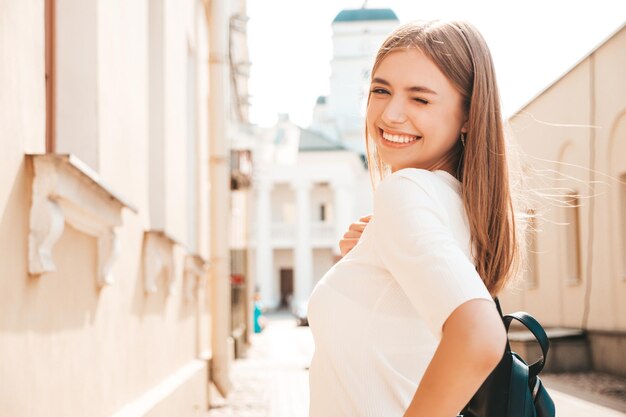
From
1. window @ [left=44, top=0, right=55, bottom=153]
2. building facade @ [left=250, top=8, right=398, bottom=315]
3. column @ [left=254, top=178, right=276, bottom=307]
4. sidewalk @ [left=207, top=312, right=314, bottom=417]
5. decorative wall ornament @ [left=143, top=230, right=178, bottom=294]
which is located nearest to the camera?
window @ [left=44, top=0, right=55, bottom=153]

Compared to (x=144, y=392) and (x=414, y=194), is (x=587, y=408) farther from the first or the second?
(x=414, y=194)

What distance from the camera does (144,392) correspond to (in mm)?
6555

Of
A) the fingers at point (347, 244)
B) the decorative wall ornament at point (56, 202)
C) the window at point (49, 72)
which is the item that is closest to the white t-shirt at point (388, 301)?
the fingers at point (347, 244)

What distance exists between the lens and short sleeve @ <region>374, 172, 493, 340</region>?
4.74ft

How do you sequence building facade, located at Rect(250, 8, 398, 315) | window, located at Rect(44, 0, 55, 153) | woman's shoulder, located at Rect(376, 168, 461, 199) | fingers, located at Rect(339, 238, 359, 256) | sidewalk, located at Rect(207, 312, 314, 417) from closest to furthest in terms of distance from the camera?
woman's shoulder, located at Rect(376, 168, 461, 199), fingers, located at Rect(339, 238, 359, 256), window, located at Rect(44, 0, 55, 153), sidewalk, located at Rect(207, 312, 314, 417), building facade, located at Rect(250, 8, 398, 315)

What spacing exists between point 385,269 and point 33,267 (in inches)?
78.8

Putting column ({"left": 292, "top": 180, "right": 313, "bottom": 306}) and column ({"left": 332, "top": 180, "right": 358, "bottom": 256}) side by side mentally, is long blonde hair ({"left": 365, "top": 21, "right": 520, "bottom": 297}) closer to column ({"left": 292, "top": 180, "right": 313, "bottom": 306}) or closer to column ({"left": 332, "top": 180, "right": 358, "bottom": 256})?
column ({"left": 332, "top": 180, "right": 358, "bottom": 256})

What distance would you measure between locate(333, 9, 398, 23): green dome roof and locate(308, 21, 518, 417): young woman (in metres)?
70.3

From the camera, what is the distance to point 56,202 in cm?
354

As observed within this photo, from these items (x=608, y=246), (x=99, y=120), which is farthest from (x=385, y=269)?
(x=608, y=246)

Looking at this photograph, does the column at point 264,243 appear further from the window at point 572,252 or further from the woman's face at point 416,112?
the woman's face at point 416,112

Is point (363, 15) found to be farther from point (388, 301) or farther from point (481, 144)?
point (388, 301)

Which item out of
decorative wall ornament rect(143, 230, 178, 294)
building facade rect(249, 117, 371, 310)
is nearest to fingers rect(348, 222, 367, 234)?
decorative wall ornament rect(143, 230, 178, 294)

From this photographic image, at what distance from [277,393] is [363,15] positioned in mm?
60945
